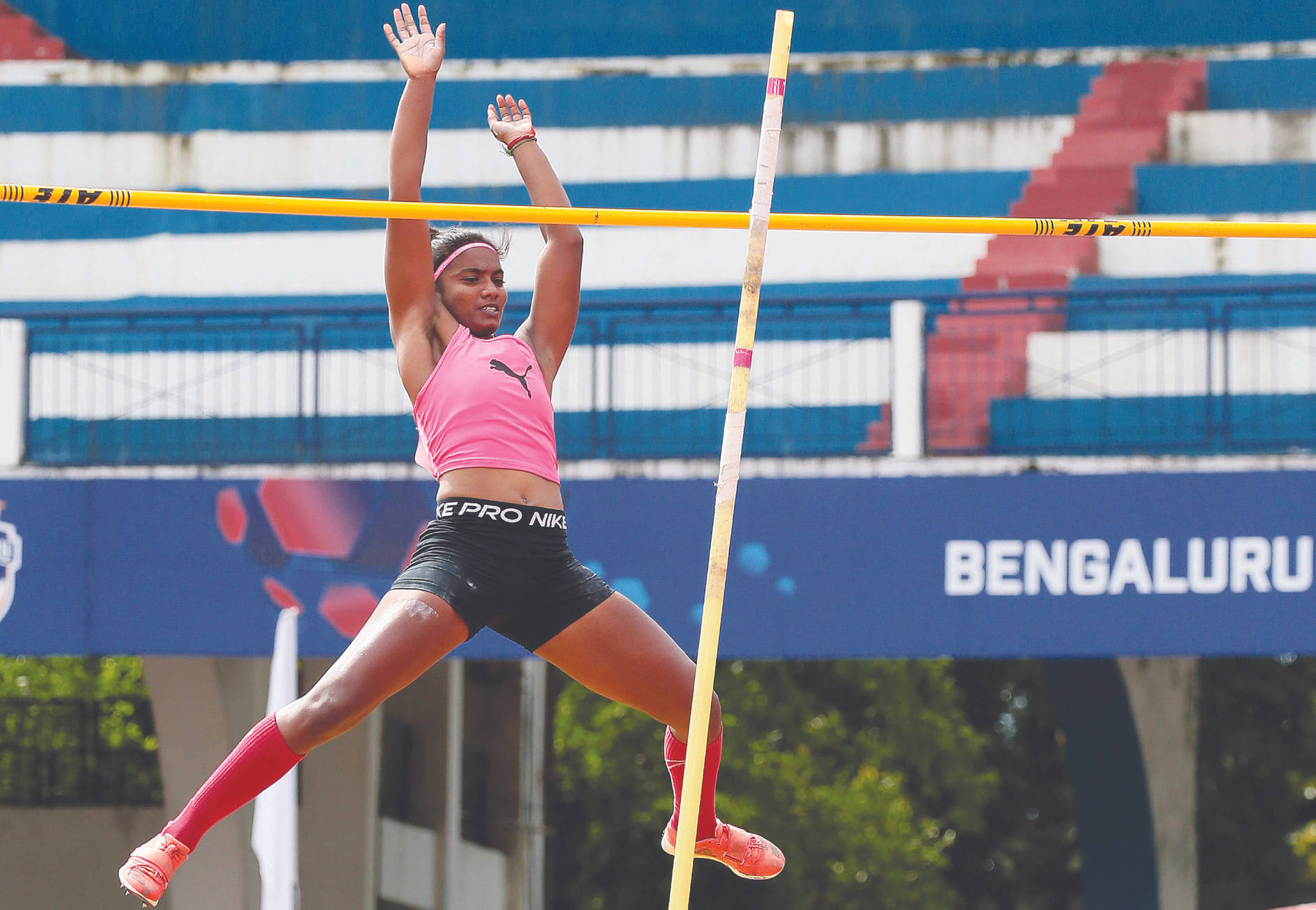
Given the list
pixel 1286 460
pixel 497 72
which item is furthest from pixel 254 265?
pixel 1286 460

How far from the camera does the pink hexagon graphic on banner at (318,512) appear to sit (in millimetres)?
9211

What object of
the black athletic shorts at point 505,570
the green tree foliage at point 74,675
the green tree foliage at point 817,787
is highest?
the black athletic shorts at point 505,570

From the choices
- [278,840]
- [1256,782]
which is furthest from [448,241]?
[1256,782]

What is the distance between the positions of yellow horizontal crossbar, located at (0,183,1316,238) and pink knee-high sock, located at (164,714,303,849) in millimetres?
1338

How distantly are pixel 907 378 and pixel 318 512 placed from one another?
3272 millimetres

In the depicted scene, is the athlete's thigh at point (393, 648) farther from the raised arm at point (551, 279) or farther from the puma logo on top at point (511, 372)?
the raised arm at point (551, 279)

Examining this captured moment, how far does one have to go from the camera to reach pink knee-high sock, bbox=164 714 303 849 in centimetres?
414

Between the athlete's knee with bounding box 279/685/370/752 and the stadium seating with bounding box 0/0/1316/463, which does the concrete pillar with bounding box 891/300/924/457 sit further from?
the athlete's knee with bounding box 279/685/370/752

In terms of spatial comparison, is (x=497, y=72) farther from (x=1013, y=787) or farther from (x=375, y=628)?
(x=1013, y=787)

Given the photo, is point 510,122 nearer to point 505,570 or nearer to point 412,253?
point 412,253

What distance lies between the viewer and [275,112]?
14117mm

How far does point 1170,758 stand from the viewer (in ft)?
42.7

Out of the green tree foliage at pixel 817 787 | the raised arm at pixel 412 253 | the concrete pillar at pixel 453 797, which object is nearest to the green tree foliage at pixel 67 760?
the concrete pillar at pixel 453 797

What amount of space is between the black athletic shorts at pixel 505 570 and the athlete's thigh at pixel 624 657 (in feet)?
0.13
